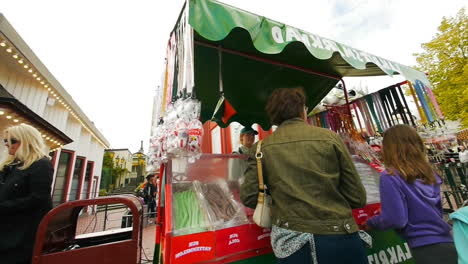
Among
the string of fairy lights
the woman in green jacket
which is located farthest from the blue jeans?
the string of fairy lights

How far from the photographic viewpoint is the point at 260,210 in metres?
1.31

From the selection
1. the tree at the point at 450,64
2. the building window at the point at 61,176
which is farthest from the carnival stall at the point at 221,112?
the building window at the point at 61,176

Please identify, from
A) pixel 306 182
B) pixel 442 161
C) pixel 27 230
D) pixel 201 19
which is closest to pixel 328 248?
pixel 306 182

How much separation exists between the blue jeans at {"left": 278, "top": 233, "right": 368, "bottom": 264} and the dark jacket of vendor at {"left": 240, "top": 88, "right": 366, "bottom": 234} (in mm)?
43

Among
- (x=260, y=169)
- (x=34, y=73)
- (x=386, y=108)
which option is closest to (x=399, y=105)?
(x=386, y=108)

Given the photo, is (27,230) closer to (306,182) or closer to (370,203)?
(306,182)

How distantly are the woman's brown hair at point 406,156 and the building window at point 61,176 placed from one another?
13.7 m

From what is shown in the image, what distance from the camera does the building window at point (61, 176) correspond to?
10148 millimetres

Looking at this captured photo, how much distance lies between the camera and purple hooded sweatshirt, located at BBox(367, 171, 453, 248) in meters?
1.33

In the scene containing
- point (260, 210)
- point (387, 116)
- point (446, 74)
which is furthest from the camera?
point (446, 74)

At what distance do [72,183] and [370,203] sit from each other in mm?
15333

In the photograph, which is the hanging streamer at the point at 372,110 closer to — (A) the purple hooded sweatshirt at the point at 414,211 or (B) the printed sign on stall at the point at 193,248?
(A) the purple hooded sweatshirt at the point at 414,211

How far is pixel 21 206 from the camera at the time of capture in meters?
1.65

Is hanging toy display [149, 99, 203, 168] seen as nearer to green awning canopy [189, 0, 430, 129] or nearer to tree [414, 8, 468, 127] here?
green awning canopy [189, 0, 430, 129]
